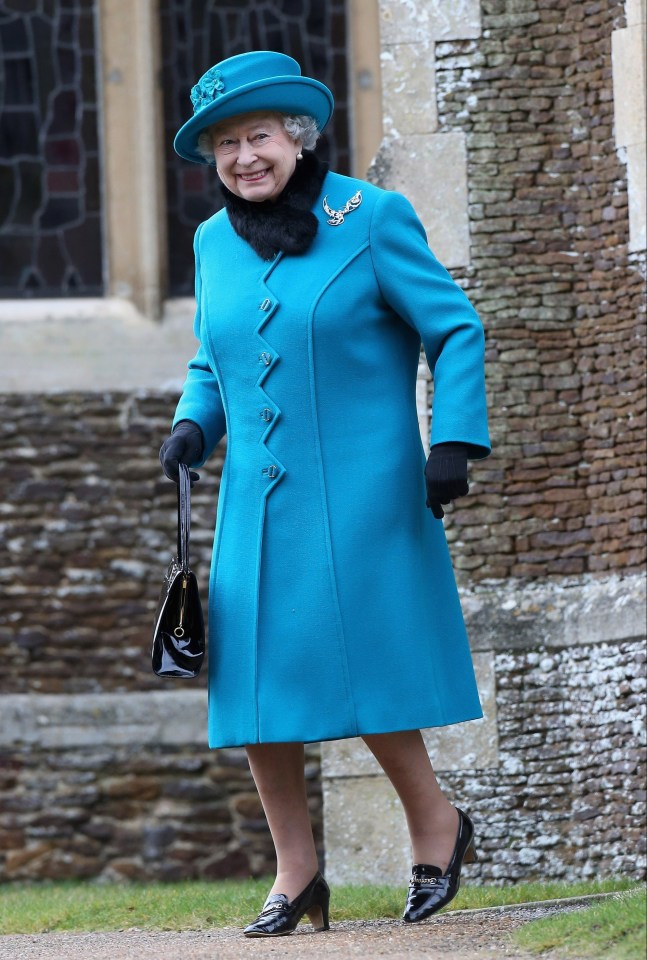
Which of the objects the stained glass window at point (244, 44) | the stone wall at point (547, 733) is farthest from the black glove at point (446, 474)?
the stained glass window at point (244, 44)

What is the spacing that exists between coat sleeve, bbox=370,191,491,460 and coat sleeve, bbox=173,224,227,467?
48 cm

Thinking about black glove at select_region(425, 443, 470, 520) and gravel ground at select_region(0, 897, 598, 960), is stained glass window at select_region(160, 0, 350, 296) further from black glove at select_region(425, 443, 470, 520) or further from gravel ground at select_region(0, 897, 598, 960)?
black glove at select_region(425, 443, 470, 520)

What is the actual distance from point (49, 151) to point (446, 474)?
216 inches

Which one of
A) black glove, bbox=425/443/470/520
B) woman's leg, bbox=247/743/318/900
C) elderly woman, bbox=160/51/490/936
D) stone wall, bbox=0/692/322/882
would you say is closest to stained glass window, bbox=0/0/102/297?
stone wall, bbox=0/692/322/882

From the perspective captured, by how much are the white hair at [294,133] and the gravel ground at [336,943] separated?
173 centimetres

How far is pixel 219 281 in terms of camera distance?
4012 millimetres

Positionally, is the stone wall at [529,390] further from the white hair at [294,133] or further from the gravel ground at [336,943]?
the white hair at [294,133]

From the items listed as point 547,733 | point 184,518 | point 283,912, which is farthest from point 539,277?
point 283,912

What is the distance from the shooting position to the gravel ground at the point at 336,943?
3.50 meters

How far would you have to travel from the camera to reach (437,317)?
151 inches

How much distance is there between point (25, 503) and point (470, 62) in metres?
3.15

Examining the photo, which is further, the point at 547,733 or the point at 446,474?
the point at 547,733

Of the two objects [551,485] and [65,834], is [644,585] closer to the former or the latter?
[551,485]

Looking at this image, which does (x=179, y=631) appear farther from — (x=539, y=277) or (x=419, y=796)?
(x=539, y=277)
